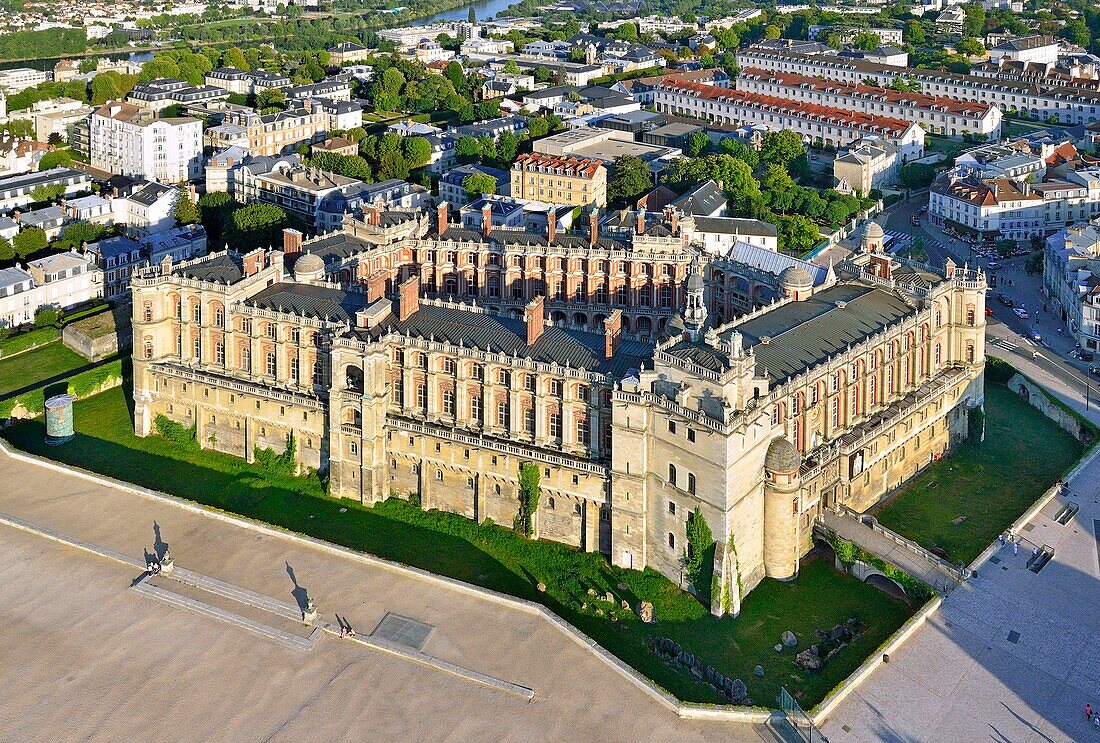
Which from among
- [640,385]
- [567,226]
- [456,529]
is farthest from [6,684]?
[567,226]

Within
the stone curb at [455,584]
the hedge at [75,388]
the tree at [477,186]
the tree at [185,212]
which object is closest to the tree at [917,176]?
the tree at [477,186]

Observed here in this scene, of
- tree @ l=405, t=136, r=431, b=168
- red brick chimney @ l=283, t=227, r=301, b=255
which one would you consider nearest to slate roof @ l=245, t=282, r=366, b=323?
red brick chimney @ l=283, t=227, r=301, b=255

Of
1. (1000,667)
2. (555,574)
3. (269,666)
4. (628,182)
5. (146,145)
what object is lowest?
(1000,667)

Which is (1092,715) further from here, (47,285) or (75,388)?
(47,285)

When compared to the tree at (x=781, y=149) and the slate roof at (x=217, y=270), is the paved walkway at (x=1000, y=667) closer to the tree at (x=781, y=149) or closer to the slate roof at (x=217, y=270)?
the slate roof at (x=217, y=270)

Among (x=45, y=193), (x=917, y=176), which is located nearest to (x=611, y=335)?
(x=45, y=193)

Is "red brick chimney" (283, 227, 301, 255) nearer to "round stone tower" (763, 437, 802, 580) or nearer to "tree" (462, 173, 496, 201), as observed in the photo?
"round stone tower" (763, 437, 802, 580)

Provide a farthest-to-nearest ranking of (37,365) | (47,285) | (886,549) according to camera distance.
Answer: (47,285), (37,365), (886,549)
